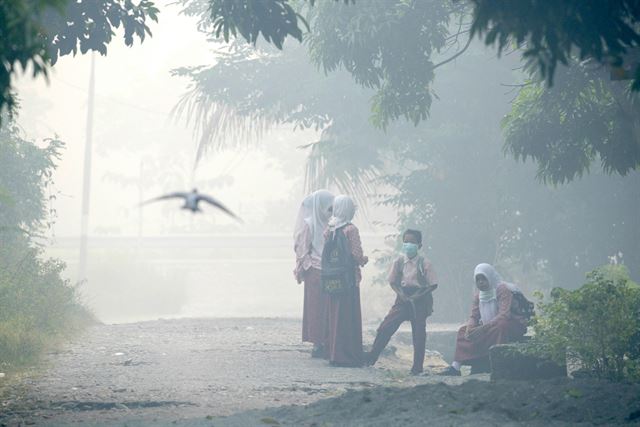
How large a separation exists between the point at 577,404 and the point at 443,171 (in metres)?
15.0

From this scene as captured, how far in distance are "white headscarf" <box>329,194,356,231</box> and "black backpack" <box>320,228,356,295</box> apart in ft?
0.30

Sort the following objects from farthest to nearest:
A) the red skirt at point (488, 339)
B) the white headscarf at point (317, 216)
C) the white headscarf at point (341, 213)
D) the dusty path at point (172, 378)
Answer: the white headscarf at point (317, 216), the white headscarf at point (341, 213), the red skirt at point (488, 339), the dusty path at point (172, 378)

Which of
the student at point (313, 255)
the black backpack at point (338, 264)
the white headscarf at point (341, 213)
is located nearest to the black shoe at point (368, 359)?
the student at point (313, 255)

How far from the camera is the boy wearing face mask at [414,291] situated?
1209 cm

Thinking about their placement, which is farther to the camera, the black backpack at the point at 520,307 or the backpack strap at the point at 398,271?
the backpack strap at the point at 398,271

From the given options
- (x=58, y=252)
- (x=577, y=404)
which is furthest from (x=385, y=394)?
(x=58, y=252)

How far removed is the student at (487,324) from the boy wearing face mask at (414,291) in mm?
485

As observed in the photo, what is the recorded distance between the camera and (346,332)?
41.0 ft

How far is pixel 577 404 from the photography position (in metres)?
7.72

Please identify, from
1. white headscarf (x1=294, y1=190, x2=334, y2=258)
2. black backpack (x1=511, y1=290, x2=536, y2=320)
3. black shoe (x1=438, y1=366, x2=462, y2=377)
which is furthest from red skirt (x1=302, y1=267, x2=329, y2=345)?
black backpack (x1=511, y1=290, x2=536, y2=320)

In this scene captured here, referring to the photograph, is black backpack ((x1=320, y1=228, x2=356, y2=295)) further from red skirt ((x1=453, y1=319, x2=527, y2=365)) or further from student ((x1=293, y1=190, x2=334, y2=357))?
red skirt ((x1=453, y1=319, x2=527, y2=365))

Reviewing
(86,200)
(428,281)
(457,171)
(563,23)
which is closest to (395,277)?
(428,281)

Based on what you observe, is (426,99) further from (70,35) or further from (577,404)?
(577,404)

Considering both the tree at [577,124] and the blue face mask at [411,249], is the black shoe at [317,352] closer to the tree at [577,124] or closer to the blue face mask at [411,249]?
the blue face mask at [411,249]
